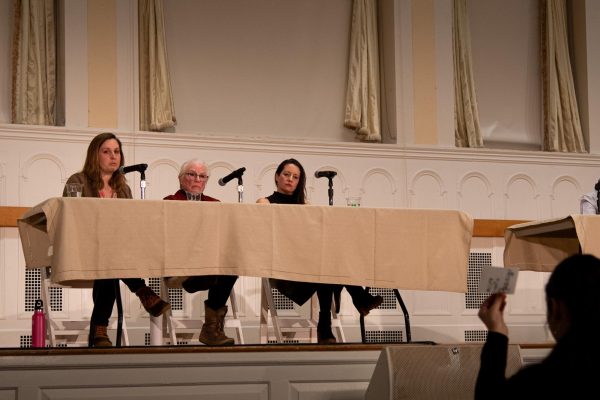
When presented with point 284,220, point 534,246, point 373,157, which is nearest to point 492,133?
point 373,157

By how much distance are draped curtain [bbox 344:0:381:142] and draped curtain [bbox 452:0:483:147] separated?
730 mm

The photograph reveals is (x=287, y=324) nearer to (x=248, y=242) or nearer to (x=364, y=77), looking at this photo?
(x=248, y=242)

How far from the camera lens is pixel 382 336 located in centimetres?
728

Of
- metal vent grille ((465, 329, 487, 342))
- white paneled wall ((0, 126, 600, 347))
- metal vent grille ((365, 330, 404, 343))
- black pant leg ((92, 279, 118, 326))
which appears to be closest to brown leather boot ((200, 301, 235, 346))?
black pant leg ((92, 279, 118, 326))

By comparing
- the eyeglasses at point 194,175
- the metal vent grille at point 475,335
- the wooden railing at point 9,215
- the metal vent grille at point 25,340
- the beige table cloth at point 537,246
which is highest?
the eyeglasses at point 194,175

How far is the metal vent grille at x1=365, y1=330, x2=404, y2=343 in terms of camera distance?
721 centimetres

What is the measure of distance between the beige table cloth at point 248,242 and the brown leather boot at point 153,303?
0.81ft

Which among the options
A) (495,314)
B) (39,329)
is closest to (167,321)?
(39,329)

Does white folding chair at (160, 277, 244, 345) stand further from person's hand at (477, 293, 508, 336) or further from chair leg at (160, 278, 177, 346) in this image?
person's hand at (477, 293, 508, 336)

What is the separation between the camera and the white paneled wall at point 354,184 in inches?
269

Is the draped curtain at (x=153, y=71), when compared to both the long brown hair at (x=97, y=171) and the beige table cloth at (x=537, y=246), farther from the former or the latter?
the beige table cloth at (x=537, y=246)

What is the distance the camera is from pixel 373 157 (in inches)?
309

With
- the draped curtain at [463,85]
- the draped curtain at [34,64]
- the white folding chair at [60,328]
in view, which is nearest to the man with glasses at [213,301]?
the white folding chair at [60,328]

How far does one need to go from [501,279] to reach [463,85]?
20.2 ft
